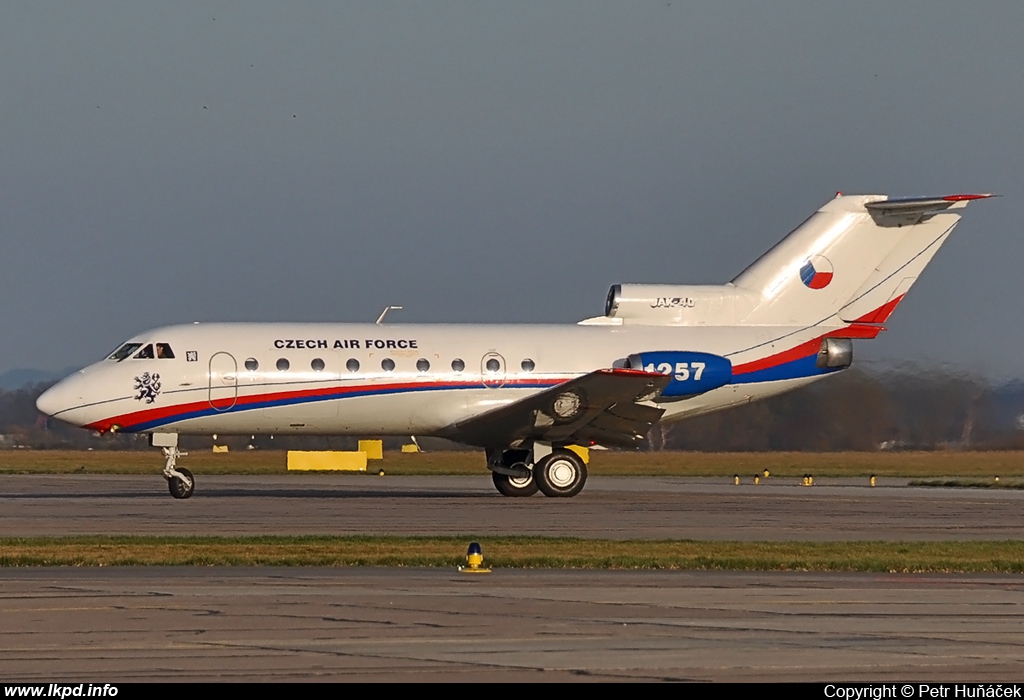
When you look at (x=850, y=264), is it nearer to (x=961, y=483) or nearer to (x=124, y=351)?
(x=961, y=483)

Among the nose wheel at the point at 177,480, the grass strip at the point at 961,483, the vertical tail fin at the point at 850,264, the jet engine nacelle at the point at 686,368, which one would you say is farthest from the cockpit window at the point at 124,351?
the grass strip at the point at 961,483

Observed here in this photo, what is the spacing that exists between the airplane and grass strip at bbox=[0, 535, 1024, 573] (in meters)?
8.84

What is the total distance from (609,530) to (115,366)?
40.4 ft

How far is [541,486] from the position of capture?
1166 inches

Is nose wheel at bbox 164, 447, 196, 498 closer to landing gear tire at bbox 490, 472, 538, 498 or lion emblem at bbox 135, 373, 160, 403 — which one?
lion emblem at bbox 135, 373, 160, 403

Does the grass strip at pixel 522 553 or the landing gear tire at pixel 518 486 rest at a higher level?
the landing gear tire at pixel 518 486

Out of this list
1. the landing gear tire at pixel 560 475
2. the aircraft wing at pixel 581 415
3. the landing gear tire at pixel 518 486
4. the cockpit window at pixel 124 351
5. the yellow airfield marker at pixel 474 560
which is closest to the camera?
the yellow airfield marker at pixel 474 560

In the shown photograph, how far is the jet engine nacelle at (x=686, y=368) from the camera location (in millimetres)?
29203

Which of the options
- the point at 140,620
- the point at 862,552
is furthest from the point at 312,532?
the point at 140,620

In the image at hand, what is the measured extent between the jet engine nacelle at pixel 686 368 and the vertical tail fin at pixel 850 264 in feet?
6.76

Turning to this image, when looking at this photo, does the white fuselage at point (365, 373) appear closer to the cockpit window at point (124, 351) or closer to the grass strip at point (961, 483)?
the cockpit window at point (124, 351)

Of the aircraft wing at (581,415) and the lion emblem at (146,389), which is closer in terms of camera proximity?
the aircraft wing at (581,415)

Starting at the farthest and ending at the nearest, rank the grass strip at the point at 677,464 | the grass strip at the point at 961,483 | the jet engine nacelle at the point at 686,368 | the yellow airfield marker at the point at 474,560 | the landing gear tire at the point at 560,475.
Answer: the grass strip at the point at 677,464, the grass strip at the point at 961,483, the landing gear tire at the point at 560,475, the jet engine nacelle at the point at 686,368, the yellow airfield marker at the point at 474,560

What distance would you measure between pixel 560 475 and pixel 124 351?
918 centimetres
